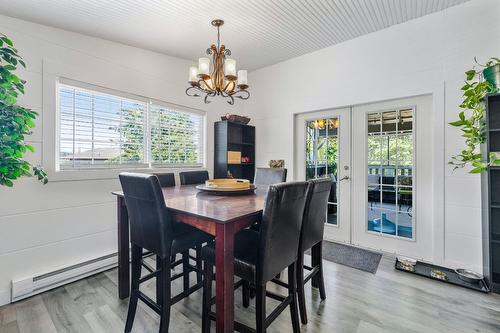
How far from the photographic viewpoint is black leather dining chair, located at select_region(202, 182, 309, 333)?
132cm

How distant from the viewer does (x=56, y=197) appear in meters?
2.38

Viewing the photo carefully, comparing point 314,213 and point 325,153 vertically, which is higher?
point 325,153

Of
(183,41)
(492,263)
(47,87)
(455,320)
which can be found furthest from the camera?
(183,41)

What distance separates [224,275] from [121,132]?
8.09ft

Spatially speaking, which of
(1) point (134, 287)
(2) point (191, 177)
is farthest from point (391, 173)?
(1) point (134, 287)

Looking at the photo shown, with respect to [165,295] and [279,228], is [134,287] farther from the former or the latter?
[279,228]

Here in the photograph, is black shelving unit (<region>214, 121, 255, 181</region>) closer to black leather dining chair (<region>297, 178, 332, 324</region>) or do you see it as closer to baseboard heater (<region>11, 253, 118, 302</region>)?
baseboard heater (<region>11, 253, 118, 302</region>)

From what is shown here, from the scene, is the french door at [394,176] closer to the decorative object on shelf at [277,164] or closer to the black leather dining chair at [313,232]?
the decorative object on shelf at [277,164]

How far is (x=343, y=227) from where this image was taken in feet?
11.0

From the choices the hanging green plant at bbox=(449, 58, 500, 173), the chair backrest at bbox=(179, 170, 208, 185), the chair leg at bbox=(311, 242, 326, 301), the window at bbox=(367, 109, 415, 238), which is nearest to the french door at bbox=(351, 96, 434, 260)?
the window at bbox=(367, 109, 415, 238)

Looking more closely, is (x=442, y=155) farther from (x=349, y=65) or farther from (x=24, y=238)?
(x=24, y=238)

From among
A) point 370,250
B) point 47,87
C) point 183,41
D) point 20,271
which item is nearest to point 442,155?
point 370,250

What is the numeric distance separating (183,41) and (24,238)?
271 centimetres

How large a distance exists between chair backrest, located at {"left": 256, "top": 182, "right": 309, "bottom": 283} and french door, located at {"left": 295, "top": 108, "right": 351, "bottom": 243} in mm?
1755
